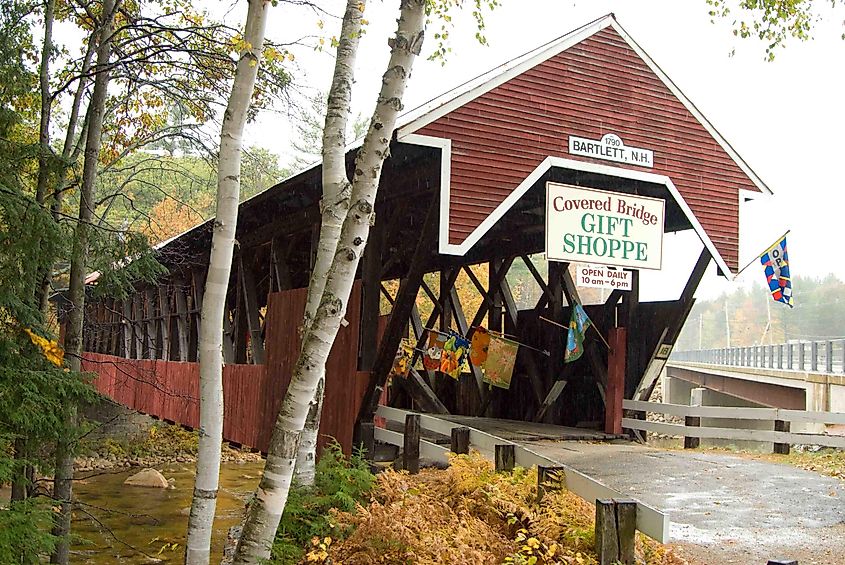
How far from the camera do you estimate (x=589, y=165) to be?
10.1 metres

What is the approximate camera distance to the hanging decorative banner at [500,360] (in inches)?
542

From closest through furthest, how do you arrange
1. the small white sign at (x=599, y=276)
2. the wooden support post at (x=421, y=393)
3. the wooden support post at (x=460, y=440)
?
1. the wooden support post at (x=460, y=440)
2. the small white sign at (x=599, y=276)
3. the wooden support post at (x=421, y=393)

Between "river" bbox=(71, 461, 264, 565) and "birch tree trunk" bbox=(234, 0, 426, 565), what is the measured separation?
6.43 metres

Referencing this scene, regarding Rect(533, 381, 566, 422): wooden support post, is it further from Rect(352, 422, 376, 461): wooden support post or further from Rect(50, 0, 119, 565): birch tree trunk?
Rect(50, 0, 119, 565): birch tree trunk

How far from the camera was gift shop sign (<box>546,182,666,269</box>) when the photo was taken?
9867 millimetres

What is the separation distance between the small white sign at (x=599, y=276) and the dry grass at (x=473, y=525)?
312cm

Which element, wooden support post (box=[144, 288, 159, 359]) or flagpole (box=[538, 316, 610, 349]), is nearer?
flagpole (box=[538, 316, 610, 349])

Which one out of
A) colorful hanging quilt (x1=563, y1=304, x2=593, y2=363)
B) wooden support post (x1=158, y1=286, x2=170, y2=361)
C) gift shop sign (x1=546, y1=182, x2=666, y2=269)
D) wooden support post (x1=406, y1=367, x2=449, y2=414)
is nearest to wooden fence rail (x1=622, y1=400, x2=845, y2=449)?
colorful hanging quilt (x1=563, y1=304, x2=593, y2=363)

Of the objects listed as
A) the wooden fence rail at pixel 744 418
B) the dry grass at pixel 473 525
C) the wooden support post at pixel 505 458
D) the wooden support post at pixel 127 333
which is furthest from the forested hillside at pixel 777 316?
the dry grass at pixel 473 525

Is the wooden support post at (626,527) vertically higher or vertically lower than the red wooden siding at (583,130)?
lower

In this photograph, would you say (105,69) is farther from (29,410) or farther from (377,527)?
(377,527)

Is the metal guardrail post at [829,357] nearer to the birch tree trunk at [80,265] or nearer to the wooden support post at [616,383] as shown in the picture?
the wooden support post at [616,383]

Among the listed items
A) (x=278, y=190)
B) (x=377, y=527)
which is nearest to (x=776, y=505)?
(x=377, y=527)

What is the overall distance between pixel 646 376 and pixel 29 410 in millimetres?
8149
